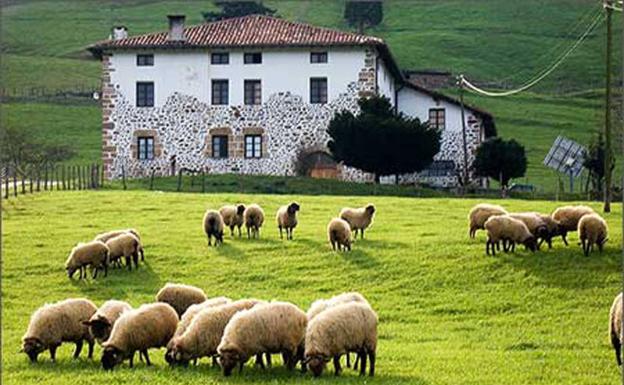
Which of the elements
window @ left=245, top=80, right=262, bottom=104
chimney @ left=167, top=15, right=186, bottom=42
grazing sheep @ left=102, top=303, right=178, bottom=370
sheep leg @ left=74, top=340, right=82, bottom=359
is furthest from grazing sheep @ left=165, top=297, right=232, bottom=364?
chimney @ left=167, top=15, right=186, bottom=42

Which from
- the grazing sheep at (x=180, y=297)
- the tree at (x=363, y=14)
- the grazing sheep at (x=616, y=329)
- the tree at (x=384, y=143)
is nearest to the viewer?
the grazing sheep at (x=616, y=329)

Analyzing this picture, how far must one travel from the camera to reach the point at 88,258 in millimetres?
24000

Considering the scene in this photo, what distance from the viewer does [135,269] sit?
2484 cm

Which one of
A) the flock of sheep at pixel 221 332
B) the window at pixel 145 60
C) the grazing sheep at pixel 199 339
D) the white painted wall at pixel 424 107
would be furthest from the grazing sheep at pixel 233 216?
the white painted wall at pixel 424 107

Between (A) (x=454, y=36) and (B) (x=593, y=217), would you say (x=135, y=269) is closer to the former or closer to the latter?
(B) (x=593, y=217)

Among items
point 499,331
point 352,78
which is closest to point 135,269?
point 499,331

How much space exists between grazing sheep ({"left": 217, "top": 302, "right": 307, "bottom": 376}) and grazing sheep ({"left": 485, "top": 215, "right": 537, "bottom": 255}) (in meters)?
9.42

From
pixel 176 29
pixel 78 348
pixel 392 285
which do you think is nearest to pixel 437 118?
pixel 176 29

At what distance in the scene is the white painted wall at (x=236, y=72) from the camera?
55406 millimetres

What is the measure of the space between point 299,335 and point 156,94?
4245 centimetres

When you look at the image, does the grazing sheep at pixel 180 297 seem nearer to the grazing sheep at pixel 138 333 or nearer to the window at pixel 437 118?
the grazing sheep at pixel 138 333

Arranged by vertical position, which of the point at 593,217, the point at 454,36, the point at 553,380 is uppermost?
the point at 454,36

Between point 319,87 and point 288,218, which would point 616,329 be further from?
point 319,87

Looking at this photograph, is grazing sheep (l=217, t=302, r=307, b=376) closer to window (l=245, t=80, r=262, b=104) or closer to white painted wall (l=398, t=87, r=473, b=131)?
window (l=245, t=80, r=262, b=104)
